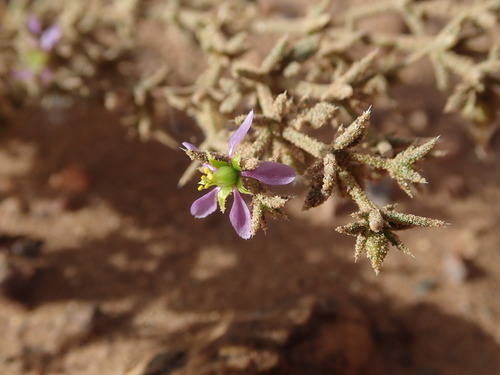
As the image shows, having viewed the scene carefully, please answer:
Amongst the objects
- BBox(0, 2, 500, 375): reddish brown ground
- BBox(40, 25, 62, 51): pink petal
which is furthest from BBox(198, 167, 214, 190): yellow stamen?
BBox(40, 25, 62, 51): pink petal

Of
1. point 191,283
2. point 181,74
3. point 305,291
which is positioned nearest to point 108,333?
point 191,283

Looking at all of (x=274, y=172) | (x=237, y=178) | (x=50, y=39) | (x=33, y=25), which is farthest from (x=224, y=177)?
(x=33, y=25)

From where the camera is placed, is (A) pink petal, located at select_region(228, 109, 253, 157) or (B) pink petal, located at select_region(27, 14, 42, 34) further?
(B) pink petal, located at select_region(27, 14, 42, 34)

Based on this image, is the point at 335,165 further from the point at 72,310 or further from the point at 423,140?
the point at 72,310

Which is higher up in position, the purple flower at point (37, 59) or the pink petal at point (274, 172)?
the purple flower at point (37, 59)

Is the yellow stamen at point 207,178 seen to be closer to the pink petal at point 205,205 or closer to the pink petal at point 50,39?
the pink petal at point 205,205

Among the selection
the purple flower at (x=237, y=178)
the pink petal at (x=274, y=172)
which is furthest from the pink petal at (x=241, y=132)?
the pink petal at (x=274, y=172)

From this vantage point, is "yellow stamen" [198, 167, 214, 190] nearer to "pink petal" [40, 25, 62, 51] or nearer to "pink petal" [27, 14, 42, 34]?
"pink petal" [40, 25, 62, 51]
